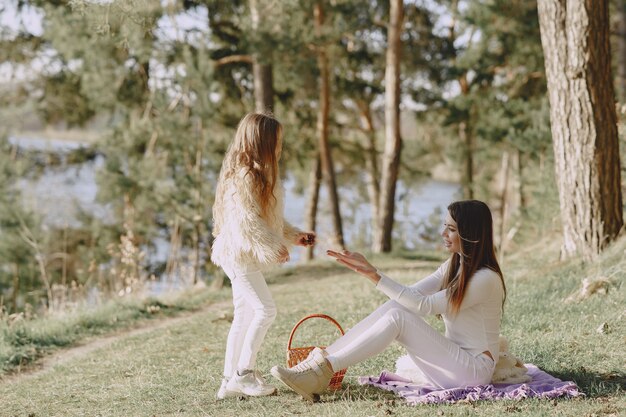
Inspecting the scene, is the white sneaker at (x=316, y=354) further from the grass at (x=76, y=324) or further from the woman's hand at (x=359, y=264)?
the grass at (x=76, y=324)

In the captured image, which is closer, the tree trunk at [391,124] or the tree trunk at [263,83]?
the tree trunk at [263,83]

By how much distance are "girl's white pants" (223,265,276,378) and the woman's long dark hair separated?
1.07 m

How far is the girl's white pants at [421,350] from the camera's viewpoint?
13.5ft

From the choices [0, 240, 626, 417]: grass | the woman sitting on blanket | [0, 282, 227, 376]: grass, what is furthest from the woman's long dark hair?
[0, 282, 227, 376]: grass

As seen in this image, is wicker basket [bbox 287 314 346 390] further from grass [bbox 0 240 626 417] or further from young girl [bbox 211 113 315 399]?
young girl [bbox 211 113 315 399]

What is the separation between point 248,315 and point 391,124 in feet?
31.3

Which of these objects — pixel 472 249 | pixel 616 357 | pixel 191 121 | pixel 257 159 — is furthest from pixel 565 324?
pixel 191 121

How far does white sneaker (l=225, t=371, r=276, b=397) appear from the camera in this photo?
4.46 meters

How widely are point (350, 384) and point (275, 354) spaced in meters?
1.24

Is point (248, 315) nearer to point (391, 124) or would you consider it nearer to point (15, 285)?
point (391, 124)

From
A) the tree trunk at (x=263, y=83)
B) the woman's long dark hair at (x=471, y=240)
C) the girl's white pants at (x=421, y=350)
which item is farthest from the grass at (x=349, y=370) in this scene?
the tree trunk at (x=263, y=83)

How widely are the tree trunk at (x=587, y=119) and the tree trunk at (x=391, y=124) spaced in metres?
6.21

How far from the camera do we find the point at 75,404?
16.1 ft

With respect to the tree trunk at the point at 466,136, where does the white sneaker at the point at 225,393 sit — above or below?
below
